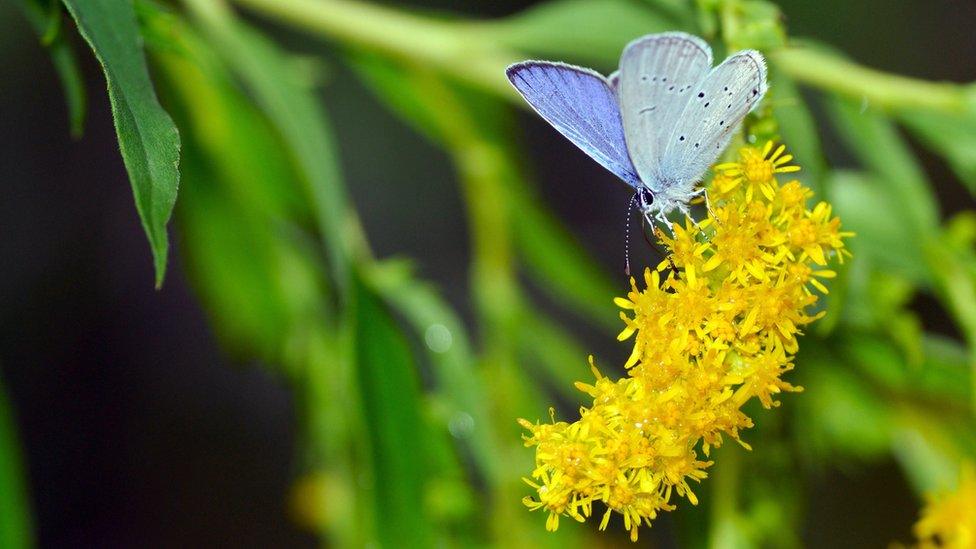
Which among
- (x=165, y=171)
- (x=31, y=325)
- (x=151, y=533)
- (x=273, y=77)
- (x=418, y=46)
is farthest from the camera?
(x=151, y=533)

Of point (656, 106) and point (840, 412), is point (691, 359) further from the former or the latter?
point (840, 412)

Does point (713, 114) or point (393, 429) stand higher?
point (713, 114)

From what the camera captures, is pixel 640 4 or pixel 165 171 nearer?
pixel 165 171

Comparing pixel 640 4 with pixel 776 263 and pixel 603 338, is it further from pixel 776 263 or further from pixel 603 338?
pixel 603 338

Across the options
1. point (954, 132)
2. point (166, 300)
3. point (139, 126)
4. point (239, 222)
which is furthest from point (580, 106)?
point (166, 300)

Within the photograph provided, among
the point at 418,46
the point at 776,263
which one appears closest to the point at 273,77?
the point at 418,46
